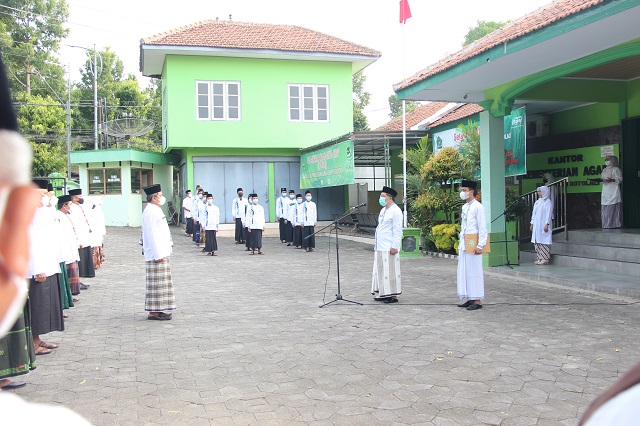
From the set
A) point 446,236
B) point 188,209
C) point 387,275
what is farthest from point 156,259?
point 188,209

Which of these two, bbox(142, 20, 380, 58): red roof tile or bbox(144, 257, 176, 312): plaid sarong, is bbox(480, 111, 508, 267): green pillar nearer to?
bbox(144, 257, 176, 312): plaid sarong

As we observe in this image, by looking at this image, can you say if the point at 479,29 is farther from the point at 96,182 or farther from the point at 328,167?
the point at 96,182

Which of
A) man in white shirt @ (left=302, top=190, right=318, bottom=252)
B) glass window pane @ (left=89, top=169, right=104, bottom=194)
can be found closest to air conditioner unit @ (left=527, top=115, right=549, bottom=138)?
man in white shirt @ (left=302, top=190, right=318, bottom=252)

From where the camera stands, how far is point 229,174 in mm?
22359

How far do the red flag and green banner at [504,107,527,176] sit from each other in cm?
319

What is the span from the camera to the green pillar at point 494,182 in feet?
37.0

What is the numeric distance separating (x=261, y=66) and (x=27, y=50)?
62.7 ft

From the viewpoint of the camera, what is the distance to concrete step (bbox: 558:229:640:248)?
10172 mm

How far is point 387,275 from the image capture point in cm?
811

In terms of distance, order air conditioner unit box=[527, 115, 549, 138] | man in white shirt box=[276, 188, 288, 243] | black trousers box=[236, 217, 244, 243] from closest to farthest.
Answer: air conditioner unit box=[527, 115, 549, 138], man in white shirt box=[276, 188, 288, 243], black trousers box=[236, 217, 244, 243]

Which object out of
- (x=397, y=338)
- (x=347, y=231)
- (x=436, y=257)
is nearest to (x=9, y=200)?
(x=397, y=338)

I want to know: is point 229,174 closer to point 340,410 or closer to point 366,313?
point 366,313

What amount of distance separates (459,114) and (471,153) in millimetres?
3736

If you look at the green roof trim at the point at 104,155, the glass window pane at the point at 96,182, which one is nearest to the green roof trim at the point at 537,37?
the green roof trim at the point at 104,155
